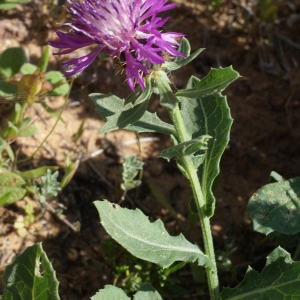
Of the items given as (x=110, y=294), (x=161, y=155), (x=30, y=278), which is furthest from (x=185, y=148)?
(x=30, y=278)

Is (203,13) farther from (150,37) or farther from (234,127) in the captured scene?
(150,37)

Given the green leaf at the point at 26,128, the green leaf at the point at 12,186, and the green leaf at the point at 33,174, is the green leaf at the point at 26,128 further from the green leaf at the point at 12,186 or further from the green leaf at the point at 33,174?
the green leaf at the point at 12,186

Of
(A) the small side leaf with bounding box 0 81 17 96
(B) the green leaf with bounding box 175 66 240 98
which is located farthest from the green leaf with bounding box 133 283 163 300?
(A) the small side leaf with bounding box 0 81 17 96

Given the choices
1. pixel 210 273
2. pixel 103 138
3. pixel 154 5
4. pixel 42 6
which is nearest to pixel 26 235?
pixel 103 138

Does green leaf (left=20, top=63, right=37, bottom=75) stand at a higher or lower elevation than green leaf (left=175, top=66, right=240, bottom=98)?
lower

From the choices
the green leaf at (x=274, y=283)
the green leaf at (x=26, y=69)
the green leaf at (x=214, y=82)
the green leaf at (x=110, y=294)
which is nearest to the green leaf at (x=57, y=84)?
the green leaf at (x=26, y=69)

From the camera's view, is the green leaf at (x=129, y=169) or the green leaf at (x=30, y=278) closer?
the green leaf at (x=30, y=278)

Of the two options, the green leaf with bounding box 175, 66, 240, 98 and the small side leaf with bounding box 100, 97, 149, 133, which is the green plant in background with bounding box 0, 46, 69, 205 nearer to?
the small side leaf with bounding box 100, 97, 149, 133
